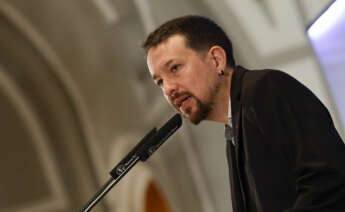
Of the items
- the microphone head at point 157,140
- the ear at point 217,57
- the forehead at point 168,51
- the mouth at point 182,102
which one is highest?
the forehead at point 168,51

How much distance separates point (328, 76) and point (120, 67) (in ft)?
10.0

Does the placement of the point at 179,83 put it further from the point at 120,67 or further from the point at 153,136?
the point at 120,67

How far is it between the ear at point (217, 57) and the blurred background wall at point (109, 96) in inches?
24.6

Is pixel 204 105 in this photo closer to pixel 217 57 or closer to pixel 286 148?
pixel 217 57

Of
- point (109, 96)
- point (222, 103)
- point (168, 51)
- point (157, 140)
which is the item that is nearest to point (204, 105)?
point (222, 103)

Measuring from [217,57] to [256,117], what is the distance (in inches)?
10.0

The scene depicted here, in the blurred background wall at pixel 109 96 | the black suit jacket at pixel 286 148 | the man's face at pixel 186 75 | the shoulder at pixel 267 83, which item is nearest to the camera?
the black suit jacket at pixel 286 148

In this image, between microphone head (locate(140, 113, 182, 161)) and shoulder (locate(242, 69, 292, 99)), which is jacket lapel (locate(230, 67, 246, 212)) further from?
microphone head (locate(140, 113, 182, 161))

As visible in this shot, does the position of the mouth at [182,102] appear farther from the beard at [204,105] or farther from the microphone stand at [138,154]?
the microphone stand at [138,154]

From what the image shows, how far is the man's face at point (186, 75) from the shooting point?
1.63 meters

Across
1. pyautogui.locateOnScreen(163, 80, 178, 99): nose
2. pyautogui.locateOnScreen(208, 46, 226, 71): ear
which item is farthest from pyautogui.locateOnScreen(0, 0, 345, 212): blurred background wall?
pyautogui.locateOnScreen(163, 80, 178, 99): nose

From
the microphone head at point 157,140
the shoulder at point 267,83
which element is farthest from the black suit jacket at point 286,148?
the microphone head at point 157,140

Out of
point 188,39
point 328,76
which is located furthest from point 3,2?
point 188,39

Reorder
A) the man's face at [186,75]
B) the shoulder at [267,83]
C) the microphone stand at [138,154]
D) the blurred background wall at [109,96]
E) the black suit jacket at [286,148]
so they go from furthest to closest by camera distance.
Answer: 1. the blurred background wall at [109,96]
2. the microphone stand at [138,154]
3. the man's face at [186,75]
4. the shoulder at [267,83]
5. the black suit jacket at [286,148]
